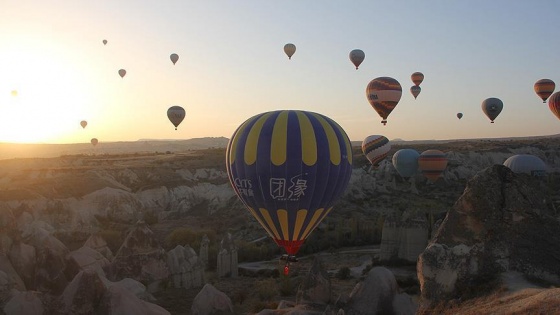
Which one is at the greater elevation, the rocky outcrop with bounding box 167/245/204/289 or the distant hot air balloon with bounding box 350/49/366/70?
the distant hot air balloon with bounding box 350/49/366/70

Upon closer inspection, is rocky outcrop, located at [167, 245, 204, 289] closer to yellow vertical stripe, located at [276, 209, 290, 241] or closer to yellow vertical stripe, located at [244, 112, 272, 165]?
yellow vertical stripe, located at [276, 209, 290, 241]

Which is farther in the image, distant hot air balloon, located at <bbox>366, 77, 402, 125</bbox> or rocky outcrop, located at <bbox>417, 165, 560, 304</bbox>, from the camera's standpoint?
distant hot air balloon, located at <bbox>366, 77, 402, 125</bbox>

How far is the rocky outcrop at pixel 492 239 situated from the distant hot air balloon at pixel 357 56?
112 feet

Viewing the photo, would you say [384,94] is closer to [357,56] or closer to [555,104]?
[357,56]

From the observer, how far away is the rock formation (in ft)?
83.6

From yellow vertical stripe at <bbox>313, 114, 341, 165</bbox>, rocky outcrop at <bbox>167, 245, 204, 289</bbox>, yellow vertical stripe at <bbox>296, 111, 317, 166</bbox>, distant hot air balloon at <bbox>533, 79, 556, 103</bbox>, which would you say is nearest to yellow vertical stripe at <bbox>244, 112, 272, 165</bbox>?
yellow vertical stripe at <bbox>296, 111, 317, 166</bbox>

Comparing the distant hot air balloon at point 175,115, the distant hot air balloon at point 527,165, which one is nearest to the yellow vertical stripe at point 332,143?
the distant hot air balloon at point 175,115

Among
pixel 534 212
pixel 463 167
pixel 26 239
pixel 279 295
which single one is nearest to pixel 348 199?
pixel 463 167

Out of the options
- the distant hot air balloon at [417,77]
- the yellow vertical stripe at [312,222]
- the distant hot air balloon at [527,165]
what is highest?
the distant hot air balloon at [417,77]

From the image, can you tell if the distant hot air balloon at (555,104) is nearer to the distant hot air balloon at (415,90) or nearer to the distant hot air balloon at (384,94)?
the distant hot air balloon at (384,94)

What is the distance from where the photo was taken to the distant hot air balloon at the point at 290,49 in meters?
44.8

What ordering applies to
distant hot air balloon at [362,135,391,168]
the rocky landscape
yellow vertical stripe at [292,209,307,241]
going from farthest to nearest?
distant hot air balloon at [362,135,391,168] < yellow vertical stripe at [292,209,307,241] < the rocky landscape

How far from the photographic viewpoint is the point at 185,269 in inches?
878

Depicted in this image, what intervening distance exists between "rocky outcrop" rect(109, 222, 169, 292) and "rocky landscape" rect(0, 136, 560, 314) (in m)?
0.04
